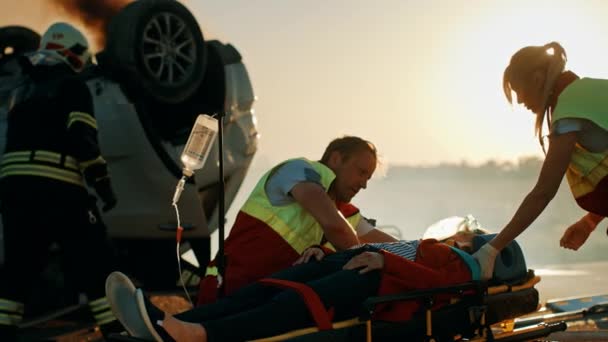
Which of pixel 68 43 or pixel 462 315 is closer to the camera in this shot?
pixel 462 315

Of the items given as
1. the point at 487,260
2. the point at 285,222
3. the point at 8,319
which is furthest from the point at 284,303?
the point at 8,319

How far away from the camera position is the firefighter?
533 cm

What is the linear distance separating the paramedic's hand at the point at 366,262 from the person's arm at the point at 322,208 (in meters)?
0.27

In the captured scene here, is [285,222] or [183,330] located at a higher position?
[285,222]

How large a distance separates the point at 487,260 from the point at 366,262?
0.58 meters

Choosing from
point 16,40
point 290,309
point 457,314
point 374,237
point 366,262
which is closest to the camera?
point 290,309

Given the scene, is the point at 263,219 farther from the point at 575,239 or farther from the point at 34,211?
the point at 34,211

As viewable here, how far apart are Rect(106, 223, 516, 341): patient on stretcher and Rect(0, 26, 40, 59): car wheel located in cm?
483

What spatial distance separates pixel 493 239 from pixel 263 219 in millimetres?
990

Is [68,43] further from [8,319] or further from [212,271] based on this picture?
[212,271]

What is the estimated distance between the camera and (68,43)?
609cm

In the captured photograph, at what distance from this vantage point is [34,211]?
212 inches

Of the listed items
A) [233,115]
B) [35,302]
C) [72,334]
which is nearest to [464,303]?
[72,334]

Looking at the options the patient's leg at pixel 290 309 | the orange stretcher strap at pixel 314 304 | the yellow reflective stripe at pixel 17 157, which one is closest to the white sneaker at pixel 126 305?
the patient's leg at pixel 290 309
